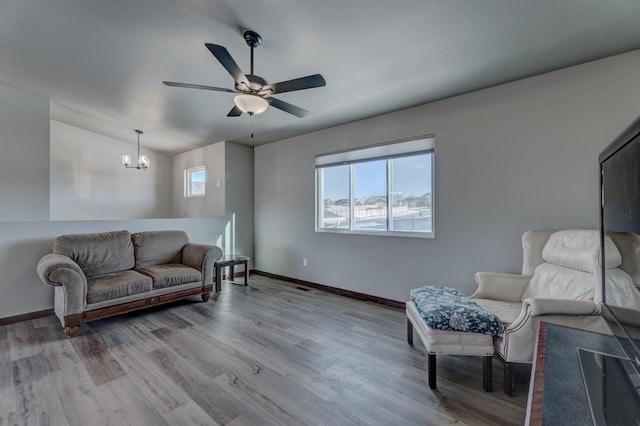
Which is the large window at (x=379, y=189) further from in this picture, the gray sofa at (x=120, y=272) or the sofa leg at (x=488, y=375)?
the gray sofa at (x=120, y=272)

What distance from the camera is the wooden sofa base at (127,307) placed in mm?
2562

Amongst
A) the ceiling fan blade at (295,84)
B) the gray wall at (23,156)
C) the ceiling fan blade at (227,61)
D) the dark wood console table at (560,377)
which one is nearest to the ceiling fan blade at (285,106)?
the ceiling fan blade at (295,84)

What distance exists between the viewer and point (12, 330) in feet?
8.77

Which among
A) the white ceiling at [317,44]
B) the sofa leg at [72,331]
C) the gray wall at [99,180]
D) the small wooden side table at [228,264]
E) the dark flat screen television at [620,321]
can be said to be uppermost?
the white ceiling at [317,44]

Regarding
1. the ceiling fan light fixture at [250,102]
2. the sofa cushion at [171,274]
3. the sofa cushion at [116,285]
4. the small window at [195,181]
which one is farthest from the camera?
the small window at [195,181]

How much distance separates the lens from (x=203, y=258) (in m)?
3.62

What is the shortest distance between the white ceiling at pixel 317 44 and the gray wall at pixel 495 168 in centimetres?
20

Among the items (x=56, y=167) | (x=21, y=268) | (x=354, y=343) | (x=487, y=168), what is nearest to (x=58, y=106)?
(x=56, y=167)

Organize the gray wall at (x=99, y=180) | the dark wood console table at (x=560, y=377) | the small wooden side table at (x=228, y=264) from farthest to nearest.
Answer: the gray wall at (x=99, y=180)
the small wooden side table at (x=228, y=264)
the dark wood console table at (x=560, y=377)

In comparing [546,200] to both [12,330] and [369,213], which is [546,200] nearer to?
[369,213]

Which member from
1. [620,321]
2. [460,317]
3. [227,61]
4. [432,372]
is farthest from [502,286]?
[227,61]

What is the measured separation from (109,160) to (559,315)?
272 inches

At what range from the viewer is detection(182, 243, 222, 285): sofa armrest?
3600 mm

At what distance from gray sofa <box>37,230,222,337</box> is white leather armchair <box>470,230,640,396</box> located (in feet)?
10.9
